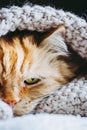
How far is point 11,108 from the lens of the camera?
4.07 feet

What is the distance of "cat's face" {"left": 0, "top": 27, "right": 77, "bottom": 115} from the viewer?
124cm

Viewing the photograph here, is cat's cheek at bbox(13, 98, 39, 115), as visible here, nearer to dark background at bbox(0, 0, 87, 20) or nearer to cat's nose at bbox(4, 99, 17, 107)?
cat's nose at bbox(4, 99, 17, 107)

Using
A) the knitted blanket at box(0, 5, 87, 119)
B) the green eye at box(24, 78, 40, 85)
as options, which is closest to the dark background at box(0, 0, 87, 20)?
the knitted blanket at box(0, 5, 87, 119)

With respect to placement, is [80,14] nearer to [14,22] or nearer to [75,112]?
[14,22]

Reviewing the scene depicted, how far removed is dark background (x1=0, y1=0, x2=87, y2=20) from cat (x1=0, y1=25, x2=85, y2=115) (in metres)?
0.09

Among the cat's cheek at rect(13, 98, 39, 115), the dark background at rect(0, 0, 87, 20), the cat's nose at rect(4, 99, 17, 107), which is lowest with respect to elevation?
the cat's cheek at rect(13, 98, 39, 115)

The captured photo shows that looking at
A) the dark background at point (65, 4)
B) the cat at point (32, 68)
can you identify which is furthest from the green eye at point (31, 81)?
the dark background at point (65, 4)

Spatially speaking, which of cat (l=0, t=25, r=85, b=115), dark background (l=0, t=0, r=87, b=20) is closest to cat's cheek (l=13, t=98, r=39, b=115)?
cat (l=0, t=25, r=85, b=115)

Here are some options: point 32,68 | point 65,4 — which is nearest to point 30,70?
point 32,68

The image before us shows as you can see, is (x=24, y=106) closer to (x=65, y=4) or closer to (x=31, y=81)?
(x=31, y=81)

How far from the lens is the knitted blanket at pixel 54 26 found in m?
1.25

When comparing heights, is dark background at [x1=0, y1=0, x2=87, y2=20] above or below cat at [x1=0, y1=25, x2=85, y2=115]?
above

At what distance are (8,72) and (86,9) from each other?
390 millimetres

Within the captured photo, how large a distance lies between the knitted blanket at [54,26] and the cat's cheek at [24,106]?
0.7 inches
